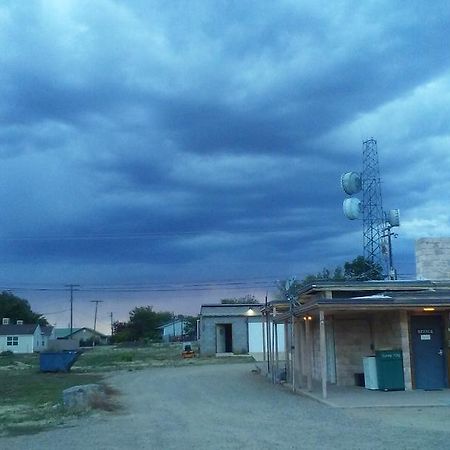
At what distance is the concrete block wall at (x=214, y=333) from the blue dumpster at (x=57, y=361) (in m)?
17.9

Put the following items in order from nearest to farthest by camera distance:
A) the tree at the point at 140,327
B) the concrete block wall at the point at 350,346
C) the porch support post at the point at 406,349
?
the porch support post at the point at 406,349, the concrete block wall at the point at 350,346, the tree at the point at 140,327

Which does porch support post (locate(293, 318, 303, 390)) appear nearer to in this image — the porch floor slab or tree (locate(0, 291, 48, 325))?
the porch floor slab

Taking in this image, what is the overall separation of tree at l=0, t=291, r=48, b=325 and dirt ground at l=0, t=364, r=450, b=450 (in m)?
105

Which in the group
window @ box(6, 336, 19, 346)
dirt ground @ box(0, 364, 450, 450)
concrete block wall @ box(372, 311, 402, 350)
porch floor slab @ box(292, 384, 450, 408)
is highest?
window @ box(6, 336, 19, 346)

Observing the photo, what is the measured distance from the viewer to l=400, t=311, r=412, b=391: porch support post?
21188mm

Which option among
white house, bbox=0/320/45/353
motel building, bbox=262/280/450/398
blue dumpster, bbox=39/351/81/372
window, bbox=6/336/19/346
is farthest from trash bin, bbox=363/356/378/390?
window, bbox=6/336/19/346

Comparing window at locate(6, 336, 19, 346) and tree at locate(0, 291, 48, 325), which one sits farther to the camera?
tree at locate(0, 291, 48, 325)

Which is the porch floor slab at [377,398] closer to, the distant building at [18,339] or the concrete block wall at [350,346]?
the concrete block wall at [350,346]

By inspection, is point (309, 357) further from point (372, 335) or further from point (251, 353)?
point (251, 353)

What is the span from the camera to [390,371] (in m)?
21.0

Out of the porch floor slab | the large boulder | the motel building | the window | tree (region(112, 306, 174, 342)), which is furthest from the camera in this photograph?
tree (region(112, 306, 174, 342))

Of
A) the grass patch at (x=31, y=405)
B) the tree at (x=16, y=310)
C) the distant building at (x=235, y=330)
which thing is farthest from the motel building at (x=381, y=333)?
the tree at (x=16, y=310)

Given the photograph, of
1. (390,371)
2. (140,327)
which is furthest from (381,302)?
(140,327)

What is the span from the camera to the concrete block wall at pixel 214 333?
55.9 m
